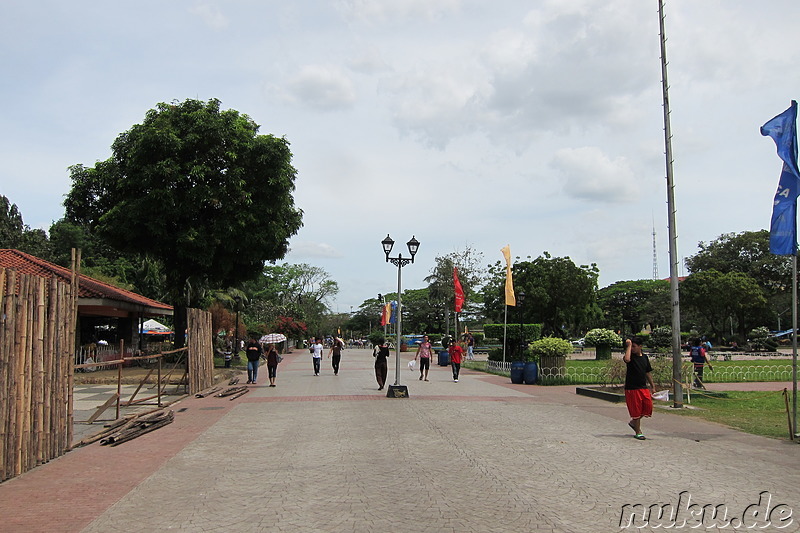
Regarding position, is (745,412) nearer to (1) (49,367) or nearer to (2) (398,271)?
(2) (398,271)

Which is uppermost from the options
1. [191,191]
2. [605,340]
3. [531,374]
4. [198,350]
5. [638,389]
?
[191,191]

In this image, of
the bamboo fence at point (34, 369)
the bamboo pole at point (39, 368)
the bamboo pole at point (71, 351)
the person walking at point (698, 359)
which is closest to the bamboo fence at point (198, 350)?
the bamboo pole at point (71, 351)

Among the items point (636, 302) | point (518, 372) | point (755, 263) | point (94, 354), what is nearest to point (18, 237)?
point (94, 354)

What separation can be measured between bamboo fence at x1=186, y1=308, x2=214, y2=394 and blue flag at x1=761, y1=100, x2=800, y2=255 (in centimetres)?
1438

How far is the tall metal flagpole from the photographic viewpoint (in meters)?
15.8

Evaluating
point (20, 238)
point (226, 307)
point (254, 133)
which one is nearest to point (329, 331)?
point (226, 307)

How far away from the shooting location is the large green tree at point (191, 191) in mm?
26906

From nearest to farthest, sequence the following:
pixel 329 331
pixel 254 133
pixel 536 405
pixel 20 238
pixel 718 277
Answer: pixel 536 405 < pixel 254 133 < pixel 20 238 < pixel 718 277 < pixel 329 331

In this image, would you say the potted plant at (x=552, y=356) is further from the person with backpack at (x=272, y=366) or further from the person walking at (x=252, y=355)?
the person walking at (x=252, y=355)

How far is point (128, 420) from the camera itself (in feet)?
40.9

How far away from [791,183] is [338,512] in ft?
31.0

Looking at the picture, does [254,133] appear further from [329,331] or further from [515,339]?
[329,331]

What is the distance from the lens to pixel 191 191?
88.7 ft

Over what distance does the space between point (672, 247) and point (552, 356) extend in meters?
8.02
